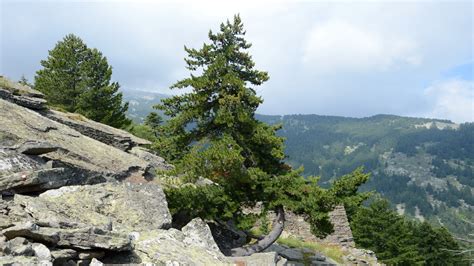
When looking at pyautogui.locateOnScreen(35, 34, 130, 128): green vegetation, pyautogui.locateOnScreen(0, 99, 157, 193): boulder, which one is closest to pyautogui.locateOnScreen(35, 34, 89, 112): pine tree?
pyautogui.locateOnScreen(35, 34, 130, 128): green vegetation

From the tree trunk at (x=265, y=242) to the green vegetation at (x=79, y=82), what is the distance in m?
25.3

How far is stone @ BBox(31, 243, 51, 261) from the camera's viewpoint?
616 cm

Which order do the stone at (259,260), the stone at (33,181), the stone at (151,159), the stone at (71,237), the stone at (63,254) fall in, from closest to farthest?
the stone at (63,254)
the stone at (71,237)
the stone at (33,181)
the stone at (259,260)
the stone at (151,159)

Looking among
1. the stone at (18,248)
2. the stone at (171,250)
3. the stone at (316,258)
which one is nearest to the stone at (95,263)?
the stone at (171,250)

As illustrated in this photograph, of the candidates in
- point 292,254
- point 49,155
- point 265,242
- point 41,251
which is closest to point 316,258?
point 292,254

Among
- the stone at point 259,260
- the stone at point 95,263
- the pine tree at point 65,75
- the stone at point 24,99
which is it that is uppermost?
the pine tree at point 65,75

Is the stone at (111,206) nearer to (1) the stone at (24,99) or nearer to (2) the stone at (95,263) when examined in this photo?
(2) the stone at (95,263)

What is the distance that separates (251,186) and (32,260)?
995cm

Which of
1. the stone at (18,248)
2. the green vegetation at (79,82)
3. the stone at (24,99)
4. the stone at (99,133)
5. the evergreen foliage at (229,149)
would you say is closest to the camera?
the stone at (18,248)

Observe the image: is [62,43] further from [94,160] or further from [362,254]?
[362,254]

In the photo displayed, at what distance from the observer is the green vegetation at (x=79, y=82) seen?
122 feet

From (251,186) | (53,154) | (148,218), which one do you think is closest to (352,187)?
(251,186)

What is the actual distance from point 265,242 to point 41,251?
10.4 meters

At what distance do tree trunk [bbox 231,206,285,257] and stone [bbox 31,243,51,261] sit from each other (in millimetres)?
8968
